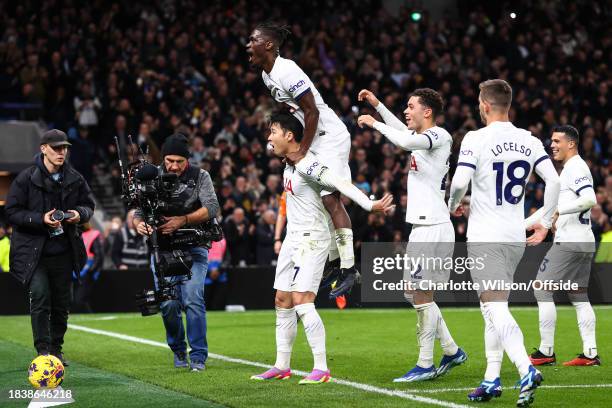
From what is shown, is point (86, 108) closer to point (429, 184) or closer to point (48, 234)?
point (48, 234)

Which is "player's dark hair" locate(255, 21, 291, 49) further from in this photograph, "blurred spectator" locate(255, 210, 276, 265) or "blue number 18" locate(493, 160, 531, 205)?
"blurred spectator" locate(255, 210, 276, 265)

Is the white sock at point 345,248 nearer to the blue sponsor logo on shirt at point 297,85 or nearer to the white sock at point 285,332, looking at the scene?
the white sock at point 285,332

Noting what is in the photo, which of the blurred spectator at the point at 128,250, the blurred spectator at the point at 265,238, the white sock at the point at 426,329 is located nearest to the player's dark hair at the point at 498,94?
the white sock at the point at 426,329

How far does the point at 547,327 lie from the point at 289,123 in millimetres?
3752

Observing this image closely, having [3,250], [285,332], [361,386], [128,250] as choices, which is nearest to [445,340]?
[361,386]

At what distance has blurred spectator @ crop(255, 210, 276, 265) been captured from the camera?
20656mm

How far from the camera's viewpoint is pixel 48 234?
412 inches

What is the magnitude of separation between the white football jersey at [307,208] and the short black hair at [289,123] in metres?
0.33

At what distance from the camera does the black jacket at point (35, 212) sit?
1035 cm

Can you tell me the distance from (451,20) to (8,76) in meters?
12.7

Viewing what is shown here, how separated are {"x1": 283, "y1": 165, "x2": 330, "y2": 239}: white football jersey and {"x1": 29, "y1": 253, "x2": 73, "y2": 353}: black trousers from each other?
255 cm

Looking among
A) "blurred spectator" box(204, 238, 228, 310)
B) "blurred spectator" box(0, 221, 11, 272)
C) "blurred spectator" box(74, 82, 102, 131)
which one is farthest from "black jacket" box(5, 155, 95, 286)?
"blurred spectator" box(74, 82, 102, 131)

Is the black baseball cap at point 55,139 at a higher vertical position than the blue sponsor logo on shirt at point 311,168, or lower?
higher

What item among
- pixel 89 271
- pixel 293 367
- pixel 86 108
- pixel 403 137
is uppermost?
pixel 86 108
